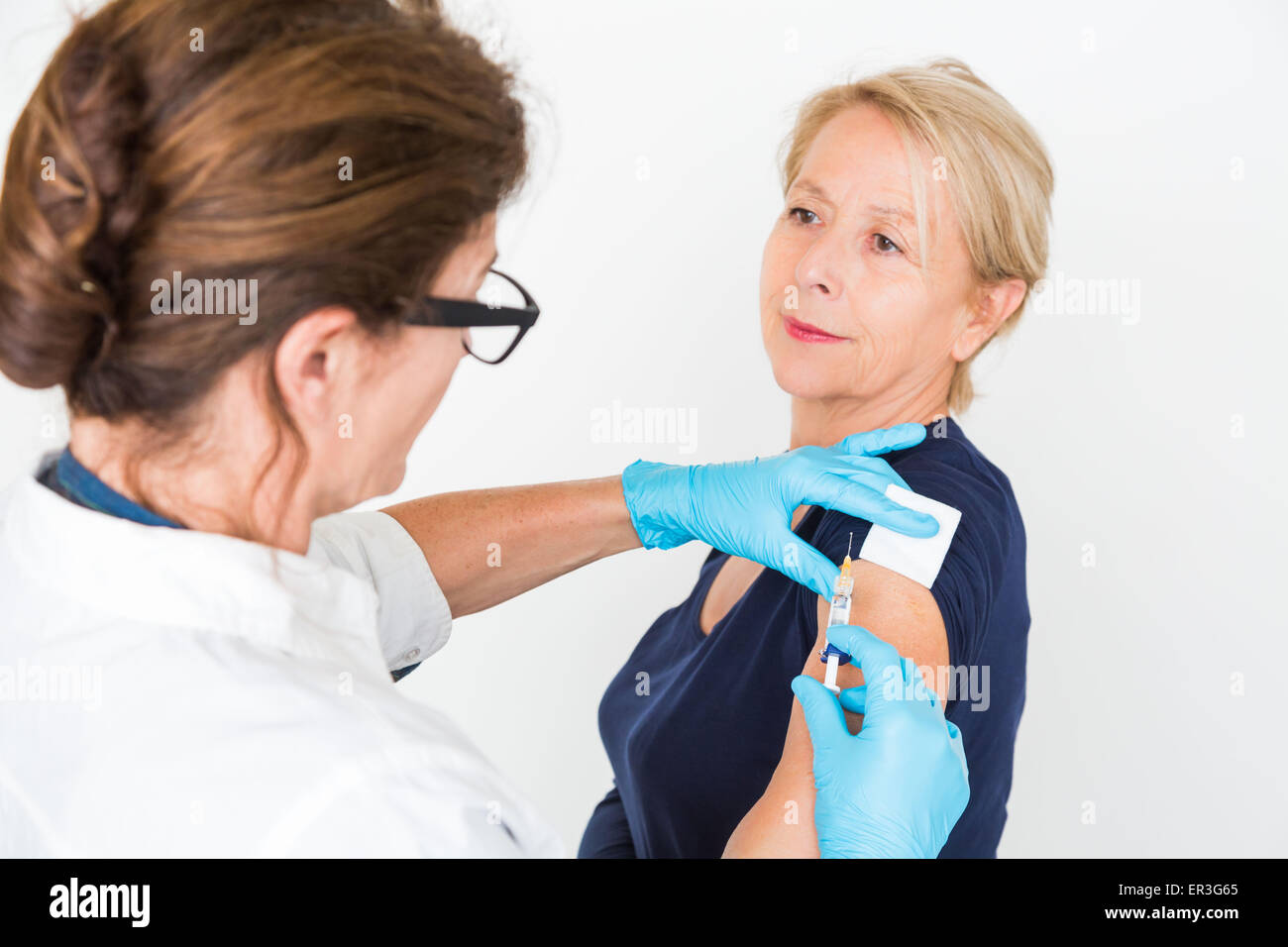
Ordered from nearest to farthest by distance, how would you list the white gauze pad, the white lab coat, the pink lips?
the white lab coat, the white gauze pad, the pink lips

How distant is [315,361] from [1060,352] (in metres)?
1.81

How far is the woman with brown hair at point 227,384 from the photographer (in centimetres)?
81

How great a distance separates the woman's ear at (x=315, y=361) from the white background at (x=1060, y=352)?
1.50 m

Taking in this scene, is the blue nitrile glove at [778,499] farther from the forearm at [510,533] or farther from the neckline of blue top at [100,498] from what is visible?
the neckline of blue top at [100,498]

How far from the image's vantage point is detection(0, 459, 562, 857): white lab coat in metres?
0.80

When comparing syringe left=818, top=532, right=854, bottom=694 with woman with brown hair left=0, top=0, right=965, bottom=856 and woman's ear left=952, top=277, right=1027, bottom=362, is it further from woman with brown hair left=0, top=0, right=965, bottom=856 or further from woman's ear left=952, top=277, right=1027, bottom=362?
woman's ear left=952, top=277, right=1027, bottom=362

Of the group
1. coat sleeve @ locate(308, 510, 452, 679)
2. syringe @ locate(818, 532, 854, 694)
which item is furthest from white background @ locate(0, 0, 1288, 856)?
syringe @ locate(818, 532, 854, 694)

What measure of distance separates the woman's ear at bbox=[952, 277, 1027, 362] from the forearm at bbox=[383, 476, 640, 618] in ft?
1.87

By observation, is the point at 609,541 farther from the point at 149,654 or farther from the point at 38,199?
the point at 38,199

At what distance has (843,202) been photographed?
4.85 feet

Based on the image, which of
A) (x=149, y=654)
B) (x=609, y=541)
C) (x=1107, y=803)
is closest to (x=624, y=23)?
(x=609, y=541)

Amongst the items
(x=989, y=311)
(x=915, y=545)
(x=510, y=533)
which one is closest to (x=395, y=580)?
(x=510, y=533)

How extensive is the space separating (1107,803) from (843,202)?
5.58 feet
